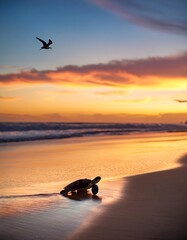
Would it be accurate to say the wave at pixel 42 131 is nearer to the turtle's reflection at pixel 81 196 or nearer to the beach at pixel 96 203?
the beach at pixel 96 203

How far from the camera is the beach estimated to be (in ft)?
12.7

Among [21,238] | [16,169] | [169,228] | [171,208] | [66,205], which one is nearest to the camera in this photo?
[21,238]

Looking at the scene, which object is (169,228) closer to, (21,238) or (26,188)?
(21,238)

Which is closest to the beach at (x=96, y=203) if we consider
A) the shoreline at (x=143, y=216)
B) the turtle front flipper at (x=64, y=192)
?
the shoreline at (x=143, y=216)

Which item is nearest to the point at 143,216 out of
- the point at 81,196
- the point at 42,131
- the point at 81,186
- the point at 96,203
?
the point at 96,203

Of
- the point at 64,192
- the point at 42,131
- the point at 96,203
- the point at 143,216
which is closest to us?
the point at 143,216

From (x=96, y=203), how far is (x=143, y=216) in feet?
3.19

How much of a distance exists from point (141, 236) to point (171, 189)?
2387 mm

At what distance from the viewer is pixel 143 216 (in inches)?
171

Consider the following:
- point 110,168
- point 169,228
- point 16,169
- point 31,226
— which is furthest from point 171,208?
point 16,169

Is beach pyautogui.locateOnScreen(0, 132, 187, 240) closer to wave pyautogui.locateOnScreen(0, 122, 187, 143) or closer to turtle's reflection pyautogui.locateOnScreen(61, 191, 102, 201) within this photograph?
turtle's reflection pyautogui.locateOnScreen(61, 191, 102, 201)

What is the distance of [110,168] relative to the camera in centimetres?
830

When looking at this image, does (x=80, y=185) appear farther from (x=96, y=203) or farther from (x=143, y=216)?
(x=143, y=216)

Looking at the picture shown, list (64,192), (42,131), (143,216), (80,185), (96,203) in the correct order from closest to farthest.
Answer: (143,216) → (96,203) → (64,192) → (80,185) → (42,131)
